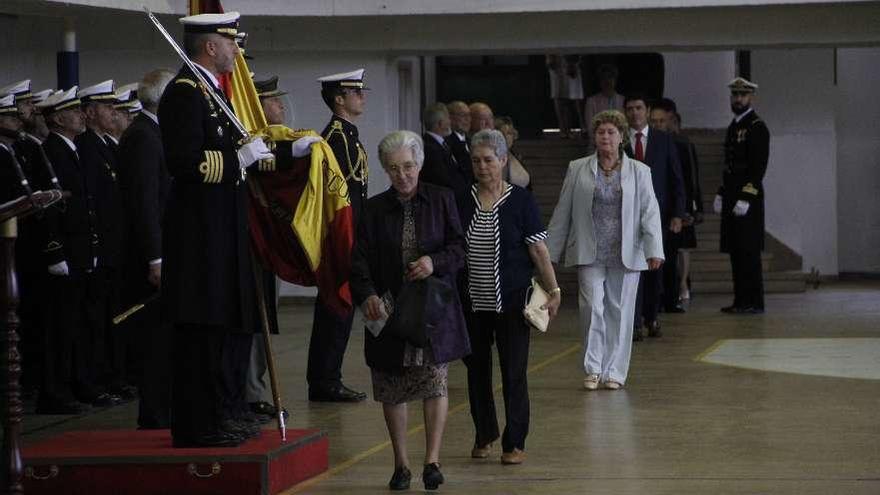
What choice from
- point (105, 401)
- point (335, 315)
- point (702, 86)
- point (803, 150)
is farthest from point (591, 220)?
point (702, 86)

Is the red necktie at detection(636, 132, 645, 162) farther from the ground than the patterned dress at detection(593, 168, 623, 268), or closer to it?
farther from the ground

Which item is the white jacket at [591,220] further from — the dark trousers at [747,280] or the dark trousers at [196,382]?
the dark trousers at [747,280]

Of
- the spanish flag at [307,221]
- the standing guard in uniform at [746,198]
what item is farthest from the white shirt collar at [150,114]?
the standing guard in uniform at [746,198]

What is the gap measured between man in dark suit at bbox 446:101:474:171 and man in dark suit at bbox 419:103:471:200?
151mm

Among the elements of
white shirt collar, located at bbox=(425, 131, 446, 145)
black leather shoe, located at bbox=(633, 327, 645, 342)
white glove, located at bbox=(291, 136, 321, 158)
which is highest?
white shirt collar, located at bbox=(425, 131, 446, 145)

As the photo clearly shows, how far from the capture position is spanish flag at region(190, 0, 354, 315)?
8.08 metres

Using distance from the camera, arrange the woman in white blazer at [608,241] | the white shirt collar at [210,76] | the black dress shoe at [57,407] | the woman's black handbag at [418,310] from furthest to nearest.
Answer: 1. the woman in white blazer at [608,241]
2. the black dress shoe at [57,407]
3. the white shirt collar at [210,76]
4. the woman's black handbag at [418,310]

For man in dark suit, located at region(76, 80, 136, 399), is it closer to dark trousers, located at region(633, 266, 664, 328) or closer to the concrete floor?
the concrete floor

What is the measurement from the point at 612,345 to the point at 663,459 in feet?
9.47

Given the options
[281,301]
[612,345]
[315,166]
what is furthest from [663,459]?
[281,301]

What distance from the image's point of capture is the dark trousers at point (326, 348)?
34.8 feet

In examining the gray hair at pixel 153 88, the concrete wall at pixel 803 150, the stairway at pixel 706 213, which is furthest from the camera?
the concrete wall at pixel 803 150

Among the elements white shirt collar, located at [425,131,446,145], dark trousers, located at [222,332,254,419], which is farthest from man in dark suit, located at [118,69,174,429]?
white shirt collar, located at [425,131,446,145]

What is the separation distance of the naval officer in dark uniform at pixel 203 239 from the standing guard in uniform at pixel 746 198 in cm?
955
